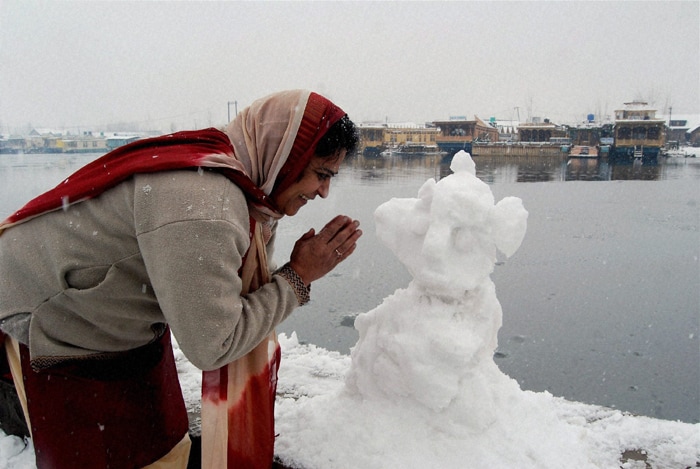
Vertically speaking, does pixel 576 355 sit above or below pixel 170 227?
below

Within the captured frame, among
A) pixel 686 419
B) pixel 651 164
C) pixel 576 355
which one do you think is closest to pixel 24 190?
pixel 576 355

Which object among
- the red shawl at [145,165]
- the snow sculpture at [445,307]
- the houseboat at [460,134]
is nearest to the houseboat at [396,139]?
the houseboat at [460,134]

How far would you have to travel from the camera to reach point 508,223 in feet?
4.96

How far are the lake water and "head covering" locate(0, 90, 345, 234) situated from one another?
11.3 inches

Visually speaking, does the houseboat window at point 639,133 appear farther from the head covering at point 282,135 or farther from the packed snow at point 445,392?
the head covering at point 282,135

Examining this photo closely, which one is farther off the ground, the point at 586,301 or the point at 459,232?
the point at 459,232

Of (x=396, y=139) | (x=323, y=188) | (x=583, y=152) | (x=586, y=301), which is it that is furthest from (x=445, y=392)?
(x=583, y=152)

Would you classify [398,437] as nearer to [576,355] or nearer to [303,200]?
[303,200]

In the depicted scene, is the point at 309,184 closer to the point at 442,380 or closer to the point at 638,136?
the point at 442,380

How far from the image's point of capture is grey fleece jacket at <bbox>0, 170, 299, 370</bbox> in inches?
35.7

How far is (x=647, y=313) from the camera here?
16.4ft

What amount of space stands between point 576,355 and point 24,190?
494 inches

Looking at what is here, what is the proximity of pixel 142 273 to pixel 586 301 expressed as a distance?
5277mm

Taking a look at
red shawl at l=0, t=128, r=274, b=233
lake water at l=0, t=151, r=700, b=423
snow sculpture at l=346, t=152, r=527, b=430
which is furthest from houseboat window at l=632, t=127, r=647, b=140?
red shawl at l=0, t=128, r=274, b=233
